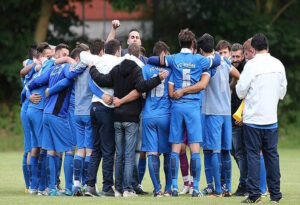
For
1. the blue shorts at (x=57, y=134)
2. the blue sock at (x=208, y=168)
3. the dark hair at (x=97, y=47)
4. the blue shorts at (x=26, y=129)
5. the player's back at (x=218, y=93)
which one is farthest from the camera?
the blue shorts at (x=26, y=129)

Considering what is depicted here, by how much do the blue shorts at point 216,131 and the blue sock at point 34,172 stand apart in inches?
111

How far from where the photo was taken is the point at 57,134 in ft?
45.7

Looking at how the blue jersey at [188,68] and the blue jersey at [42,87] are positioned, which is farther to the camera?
the blue jersey at [42,87]

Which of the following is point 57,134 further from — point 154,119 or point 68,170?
point 154,119

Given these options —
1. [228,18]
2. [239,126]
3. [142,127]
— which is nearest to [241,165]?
[239,126]

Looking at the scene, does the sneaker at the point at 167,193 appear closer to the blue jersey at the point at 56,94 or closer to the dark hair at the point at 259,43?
the blue jersey at the point at 56,94

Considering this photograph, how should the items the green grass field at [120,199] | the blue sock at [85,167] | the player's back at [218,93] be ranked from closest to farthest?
the green grass field at [120,199]
the player's back at [218,93]
the blue sock at [85,167]

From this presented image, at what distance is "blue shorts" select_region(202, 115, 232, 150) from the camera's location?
43.8 ft

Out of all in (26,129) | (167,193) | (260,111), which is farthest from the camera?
(26,129)

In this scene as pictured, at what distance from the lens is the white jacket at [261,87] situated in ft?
39.3

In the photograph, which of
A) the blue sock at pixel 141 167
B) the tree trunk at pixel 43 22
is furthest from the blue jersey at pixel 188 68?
the tree trunk at pixel 43 22

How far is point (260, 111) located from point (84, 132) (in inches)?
126

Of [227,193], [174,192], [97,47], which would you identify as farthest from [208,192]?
[97,47]

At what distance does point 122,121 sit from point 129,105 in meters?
0.26
